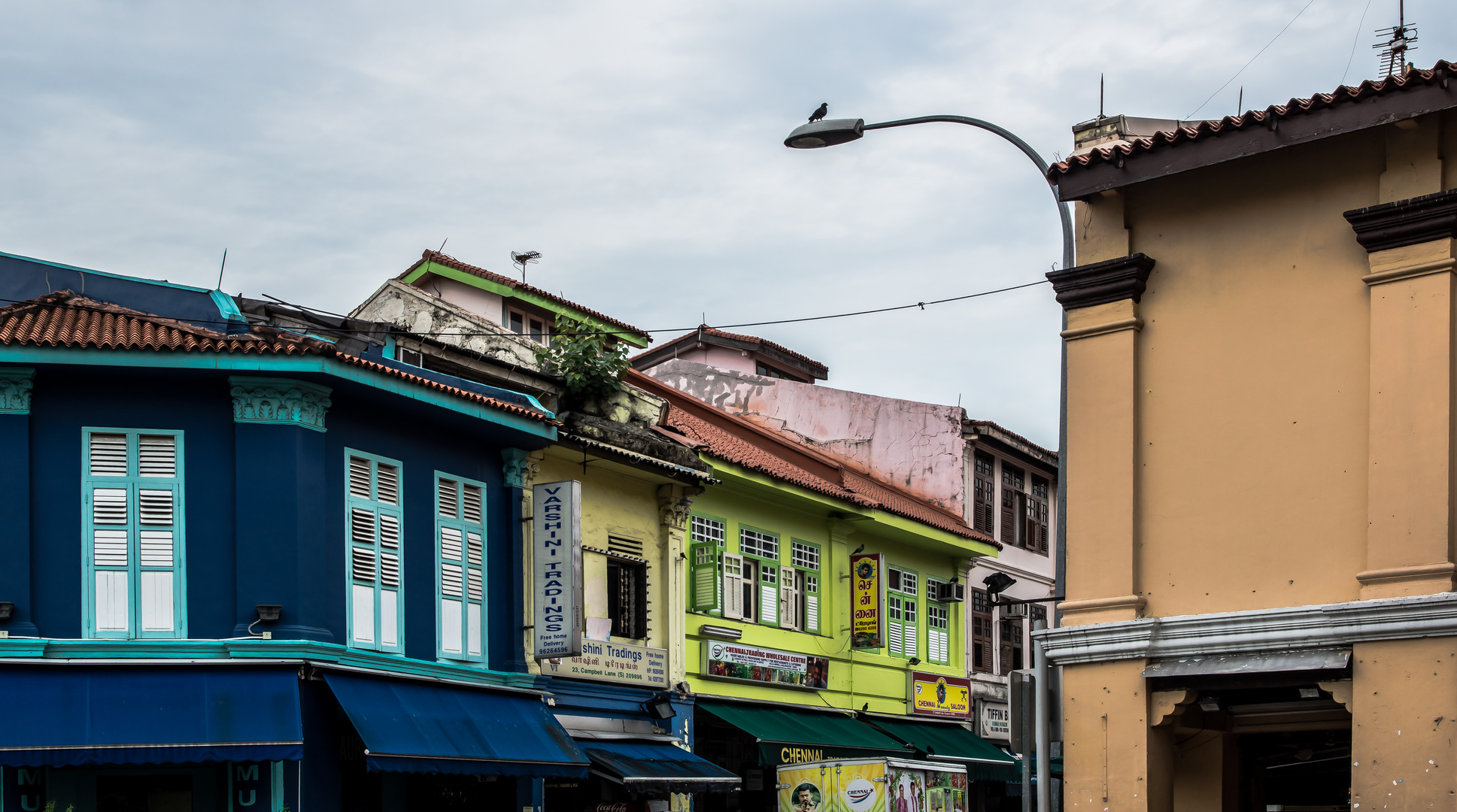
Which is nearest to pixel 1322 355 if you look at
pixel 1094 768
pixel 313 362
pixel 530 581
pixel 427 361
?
pixel 1094 768

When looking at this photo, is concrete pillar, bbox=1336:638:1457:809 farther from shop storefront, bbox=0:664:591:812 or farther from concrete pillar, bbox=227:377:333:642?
Result: concrete pillar, bbox=227:377:333:642

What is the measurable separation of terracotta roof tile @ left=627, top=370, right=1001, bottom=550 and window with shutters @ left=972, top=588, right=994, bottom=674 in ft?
4.39

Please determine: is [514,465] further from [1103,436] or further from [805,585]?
[1103,436]

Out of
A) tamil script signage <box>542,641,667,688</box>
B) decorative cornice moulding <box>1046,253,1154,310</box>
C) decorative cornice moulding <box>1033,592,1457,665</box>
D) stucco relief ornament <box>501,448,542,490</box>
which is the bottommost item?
tamil script signage <box>542,641,667,688</box>

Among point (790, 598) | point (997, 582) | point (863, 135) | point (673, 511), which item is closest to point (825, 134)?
point (863, 135)

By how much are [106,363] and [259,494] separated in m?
2.09

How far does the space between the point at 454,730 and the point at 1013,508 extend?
63.0 feet

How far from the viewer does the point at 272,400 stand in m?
17.5

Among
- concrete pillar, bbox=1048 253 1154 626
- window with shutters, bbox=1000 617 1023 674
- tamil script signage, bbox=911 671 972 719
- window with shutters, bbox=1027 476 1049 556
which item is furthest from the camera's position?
window with shutters, bbox=1027 476 1049 556

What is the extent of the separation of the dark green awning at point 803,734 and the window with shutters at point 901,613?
7.41ft

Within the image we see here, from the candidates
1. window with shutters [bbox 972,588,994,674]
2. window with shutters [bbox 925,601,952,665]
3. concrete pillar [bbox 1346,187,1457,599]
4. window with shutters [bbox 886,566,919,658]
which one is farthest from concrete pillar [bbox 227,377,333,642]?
window with shutters [bbox 972,588,994,674]

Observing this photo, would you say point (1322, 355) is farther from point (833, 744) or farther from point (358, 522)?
point (833, 744)

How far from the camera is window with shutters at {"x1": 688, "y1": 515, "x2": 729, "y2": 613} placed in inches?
966

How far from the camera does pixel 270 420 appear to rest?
1747 centimetres
